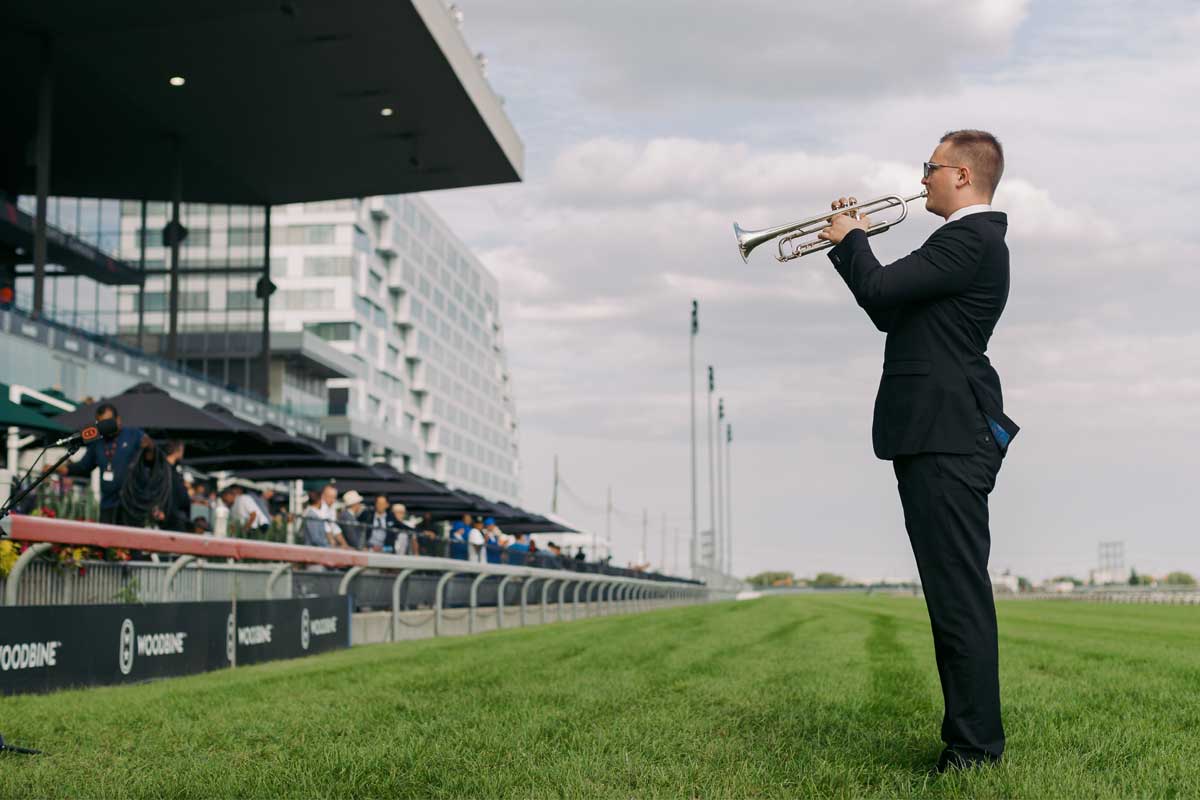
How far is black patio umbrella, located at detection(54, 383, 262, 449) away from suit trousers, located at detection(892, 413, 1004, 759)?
688 inches

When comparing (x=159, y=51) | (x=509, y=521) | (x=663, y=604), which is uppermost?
(x=159, y=51)

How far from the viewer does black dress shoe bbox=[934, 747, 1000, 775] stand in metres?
4.73

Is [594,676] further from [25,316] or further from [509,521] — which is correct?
[509,521]

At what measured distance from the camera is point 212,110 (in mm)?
42344

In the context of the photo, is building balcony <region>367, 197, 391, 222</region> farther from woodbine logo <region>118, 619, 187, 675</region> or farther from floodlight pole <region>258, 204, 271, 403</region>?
woodbine logo <region>118, 619, 187, 675</region>

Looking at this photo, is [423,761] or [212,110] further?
[212,110]

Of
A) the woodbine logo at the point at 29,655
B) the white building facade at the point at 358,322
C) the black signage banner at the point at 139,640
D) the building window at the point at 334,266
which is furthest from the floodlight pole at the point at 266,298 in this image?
the woodbine logo at the point at 29,655

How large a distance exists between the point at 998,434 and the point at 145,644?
8.06 meters

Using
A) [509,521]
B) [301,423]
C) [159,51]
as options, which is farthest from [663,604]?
[159,51]

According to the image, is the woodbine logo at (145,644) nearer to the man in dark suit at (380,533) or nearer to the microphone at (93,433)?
the microphone at (93,433)

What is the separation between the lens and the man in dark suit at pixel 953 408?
483cm

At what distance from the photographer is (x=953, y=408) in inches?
194

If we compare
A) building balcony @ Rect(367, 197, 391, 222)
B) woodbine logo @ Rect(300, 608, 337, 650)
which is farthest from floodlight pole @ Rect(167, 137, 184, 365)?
building balcony @ Rect(367, 197, 391, 222)

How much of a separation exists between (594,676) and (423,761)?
4551mm
